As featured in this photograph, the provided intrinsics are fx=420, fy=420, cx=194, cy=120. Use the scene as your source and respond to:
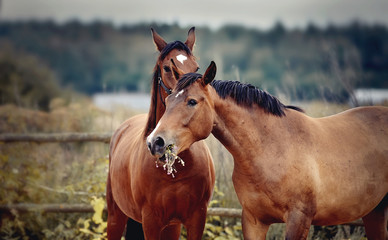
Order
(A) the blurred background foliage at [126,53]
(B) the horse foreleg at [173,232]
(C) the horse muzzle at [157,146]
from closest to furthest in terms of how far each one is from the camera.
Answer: (C) the horse muzzle at [157,146], (B) the horse foreleg at [173,232], (A) the blurred background foliage at [126,53]

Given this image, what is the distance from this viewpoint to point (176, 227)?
4.14 metres

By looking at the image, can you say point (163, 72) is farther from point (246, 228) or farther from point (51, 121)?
point (51, 121)

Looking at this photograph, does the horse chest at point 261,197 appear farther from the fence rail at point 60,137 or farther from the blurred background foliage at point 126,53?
the blurred background foliage at point 126,53

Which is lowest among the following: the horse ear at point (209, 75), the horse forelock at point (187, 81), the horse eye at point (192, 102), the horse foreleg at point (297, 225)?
the horse foreleg at point (297, 225)

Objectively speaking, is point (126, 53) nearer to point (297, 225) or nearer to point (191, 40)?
point (191, 40)

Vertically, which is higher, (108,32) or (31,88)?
(108,32)

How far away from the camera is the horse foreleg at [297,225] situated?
2895 mm

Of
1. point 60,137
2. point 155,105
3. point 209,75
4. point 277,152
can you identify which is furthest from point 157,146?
point 60,137

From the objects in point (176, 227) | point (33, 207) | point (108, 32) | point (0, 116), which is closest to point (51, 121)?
point (0, 116)

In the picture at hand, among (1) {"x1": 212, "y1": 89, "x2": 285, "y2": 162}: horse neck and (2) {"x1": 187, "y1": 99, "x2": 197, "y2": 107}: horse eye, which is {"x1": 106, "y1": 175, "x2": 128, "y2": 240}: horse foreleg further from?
(2) {"x1": 187, "y1": 99, "x2": 197, "y2": 107}: horse eye

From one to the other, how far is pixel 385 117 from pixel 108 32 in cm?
2038

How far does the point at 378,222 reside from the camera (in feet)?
11.9

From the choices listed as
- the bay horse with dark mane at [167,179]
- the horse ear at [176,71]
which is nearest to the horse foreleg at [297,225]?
the bay horse with dark mane at [167,179]

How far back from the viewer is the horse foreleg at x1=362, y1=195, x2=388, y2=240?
3586 millimetres
